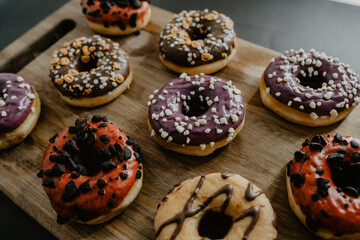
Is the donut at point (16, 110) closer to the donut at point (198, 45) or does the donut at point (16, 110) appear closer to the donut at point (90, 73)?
the donut at point (90, 73)

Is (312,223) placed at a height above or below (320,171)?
below

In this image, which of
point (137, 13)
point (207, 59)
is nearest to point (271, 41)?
point (207, 59)

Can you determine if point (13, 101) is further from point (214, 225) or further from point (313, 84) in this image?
point (313, 84)

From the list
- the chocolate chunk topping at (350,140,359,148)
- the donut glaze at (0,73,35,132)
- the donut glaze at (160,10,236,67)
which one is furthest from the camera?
the donut glaze at (160,10,236,67)

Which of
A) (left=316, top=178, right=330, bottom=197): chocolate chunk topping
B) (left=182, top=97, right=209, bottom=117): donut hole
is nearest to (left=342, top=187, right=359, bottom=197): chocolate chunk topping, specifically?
(left=316, top=178, right=330, bottom=197): chocolate chunk topping

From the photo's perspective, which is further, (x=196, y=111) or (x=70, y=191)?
(x=196, y=111)

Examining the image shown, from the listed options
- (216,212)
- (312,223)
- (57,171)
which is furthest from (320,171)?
(57,171)

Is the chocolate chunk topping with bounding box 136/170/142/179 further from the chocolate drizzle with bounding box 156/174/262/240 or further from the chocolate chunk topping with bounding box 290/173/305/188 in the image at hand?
the chocolate chunk topping with bounding box 290/173/305/188
